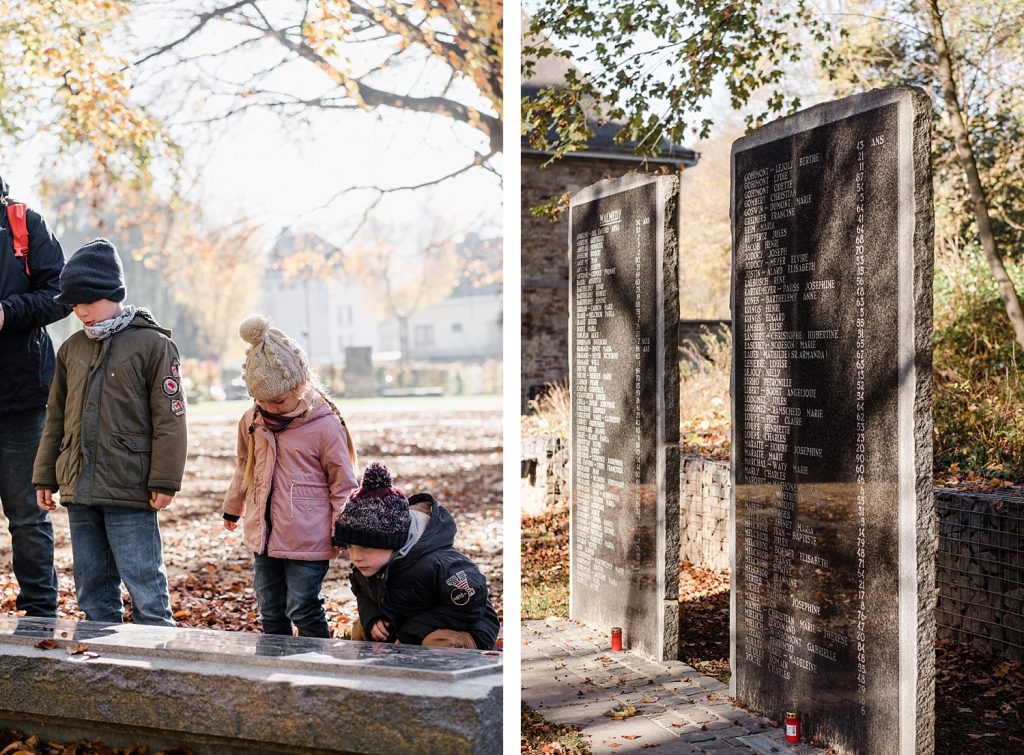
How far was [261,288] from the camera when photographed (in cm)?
2381

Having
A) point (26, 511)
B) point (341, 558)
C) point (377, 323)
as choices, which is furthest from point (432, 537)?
point (377, 323)

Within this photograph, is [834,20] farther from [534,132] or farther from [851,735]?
[851,735]

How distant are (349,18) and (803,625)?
5830 mm

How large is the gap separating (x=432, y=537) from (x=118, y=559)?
3.63ft

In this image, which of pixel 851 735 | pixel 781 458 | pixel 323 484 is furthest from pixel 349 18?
pixel 851 735

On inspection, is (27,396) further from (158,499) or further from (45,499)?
(158,499)

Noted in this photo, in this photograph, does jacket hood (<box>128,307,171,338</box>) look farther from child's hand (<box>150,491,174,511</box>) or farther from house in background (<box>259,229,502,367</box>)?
house in background (<box>259,229,502,367</box>)

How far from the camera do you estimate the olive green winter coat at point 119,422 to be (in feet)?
10.7

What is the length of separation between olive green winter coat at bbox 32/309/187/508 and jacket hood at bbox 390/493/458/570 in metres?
0.84

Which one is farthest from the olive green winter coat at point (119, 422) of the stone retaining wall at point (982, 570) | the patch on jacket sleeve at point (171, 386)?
the stone retaining wall at point (982, 570)

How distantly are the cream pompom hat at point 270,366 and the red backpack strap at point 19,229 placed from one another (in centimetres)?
107

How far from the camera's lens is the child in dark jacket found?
2.94 meters

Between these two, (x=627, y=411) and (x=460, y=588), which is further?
(x=627, y=411)

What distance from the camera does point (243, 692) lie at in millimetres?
2766
